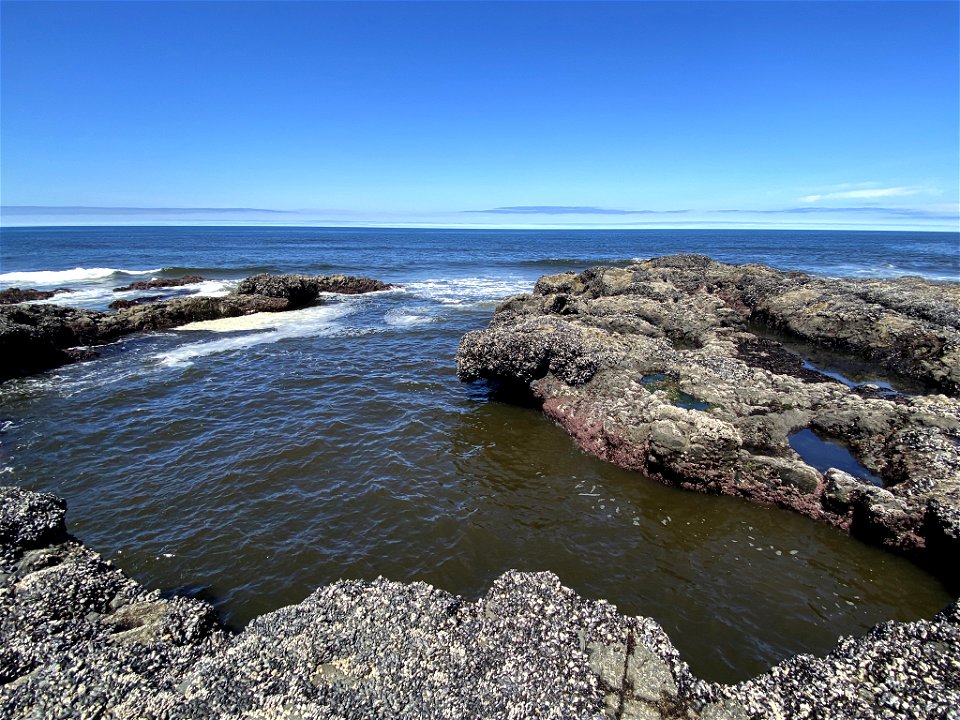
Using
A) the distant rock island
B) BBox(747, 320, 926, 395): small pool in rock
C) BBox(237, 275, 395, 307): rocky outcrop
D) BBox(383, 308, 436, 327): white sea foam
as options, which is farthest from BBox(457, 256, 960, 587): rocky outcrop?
BBox(237, 275, 395, 307): rocky outcrop

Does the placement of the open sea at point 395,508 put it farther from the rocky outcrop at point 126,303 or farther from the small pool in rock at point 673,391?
the rocky outcrop at point 126,303

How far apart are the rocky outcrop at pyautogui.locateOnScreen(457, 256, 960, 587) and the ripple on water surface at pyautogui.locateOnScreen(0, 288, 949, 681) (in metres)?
0.57

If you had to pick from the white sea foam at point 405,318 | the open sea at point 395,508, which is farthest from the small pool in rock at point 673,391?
the white sea foam at point 405,318

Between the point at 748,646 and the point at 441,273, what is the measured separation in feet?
162

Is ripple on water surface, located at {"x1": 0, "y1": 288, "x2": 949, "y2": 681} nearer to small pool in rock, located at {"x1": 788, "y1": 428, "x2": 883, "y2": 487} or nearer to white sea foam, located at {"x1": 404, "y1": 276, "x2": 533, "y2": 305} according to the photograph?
small pool in rock, located at {"x1": 788, "y1": 428, "x2": 883, "y2": 487}

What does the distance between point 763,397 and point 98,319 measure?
27919mm

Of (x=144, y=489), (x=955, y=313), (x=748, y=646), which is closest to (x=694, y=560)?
(x=748, y=646)

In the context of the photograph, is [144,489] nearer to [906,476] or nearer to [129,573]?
[129,573]

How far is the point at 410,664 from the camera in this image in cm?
493

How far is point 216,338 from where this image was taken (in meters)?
22.3

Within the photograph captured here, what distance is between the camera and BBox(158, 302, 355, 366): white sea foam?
19688mm

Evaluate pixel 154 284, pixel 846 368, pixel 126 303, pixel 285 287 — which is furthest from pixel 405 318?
pixel 154 284

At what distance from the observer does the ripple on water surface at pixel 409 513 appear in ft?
23.9

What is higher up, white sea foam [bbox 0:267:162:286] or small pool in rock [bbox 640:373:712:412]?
white sea foam [bbox 0:267:162:286]
